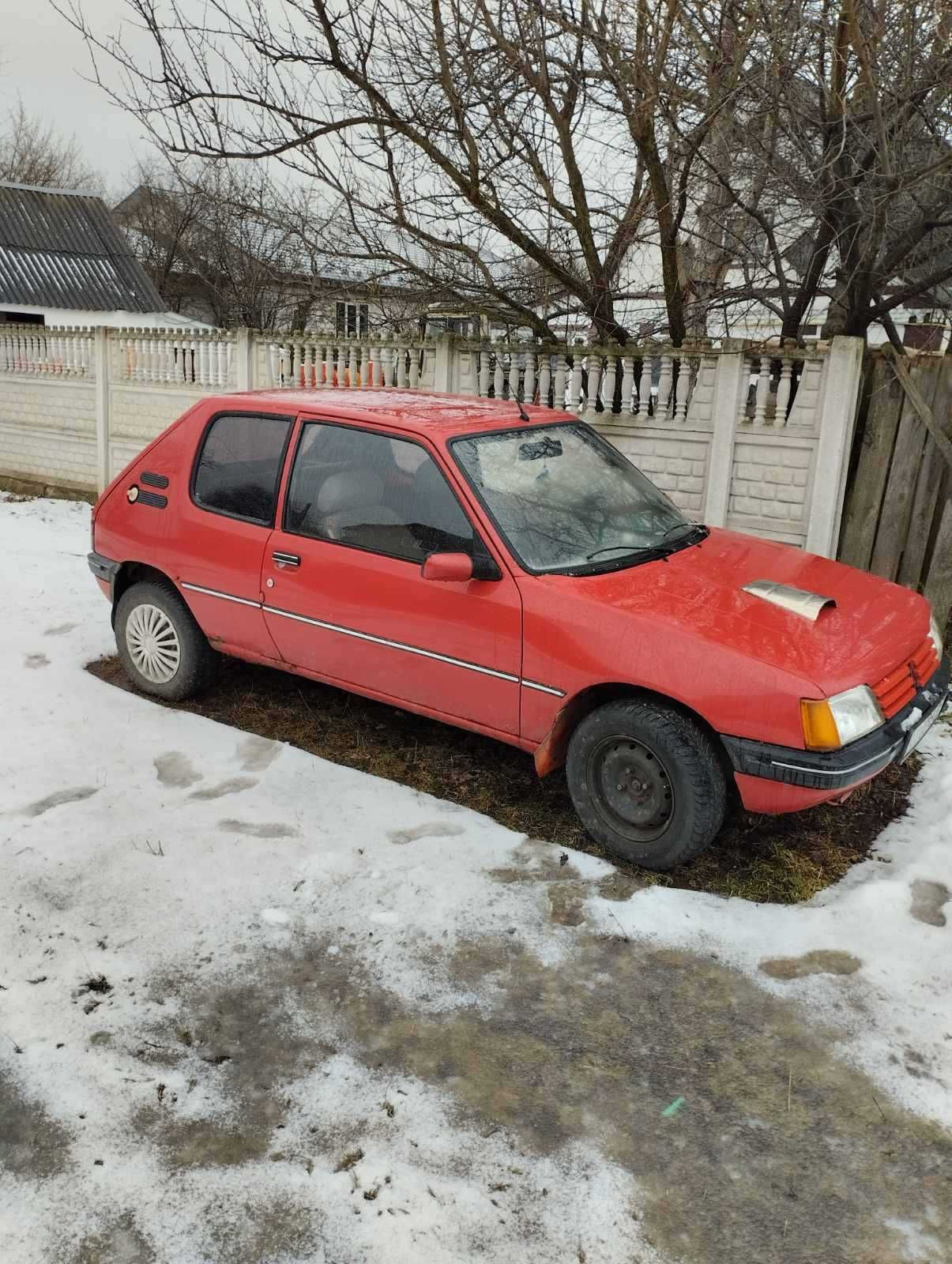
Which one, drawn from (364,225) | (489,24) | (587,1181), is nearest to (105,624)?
(364,225)

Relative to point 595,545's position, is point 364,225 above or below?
above

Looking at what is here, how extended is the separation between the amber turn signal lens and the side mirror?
53.0 inches

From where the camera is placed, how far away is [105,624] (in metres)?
6.88

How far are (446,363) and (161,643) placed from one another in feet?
12.4

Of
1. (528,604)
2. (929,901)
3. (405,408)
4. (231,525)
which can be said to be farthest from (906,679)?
(231,525)

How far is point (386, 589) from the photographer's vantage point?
4.35 metres

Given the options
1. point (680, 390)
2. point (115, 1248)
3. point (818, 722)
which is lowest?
point (115, 1248)

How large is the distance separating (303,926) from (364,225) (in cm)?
600

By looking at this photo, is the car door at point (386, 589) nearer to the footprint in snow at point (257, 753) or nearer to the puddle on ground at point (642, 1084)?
the footprint in snow at point (257, 753)

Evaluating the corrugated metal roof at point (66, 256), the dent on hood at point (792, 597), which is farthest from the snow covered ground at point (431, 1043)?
the corrugated metal roof at point (66, 256)

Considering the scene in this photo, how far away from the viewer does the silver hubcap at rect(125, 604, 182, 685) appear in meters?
5.37

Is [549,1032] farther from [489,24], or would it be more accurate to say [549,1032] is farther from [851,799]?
[489,24]

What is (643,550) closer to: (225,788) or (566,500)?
(566,500)

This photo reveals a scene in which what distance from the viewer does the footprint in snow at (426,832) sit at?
4.15m
